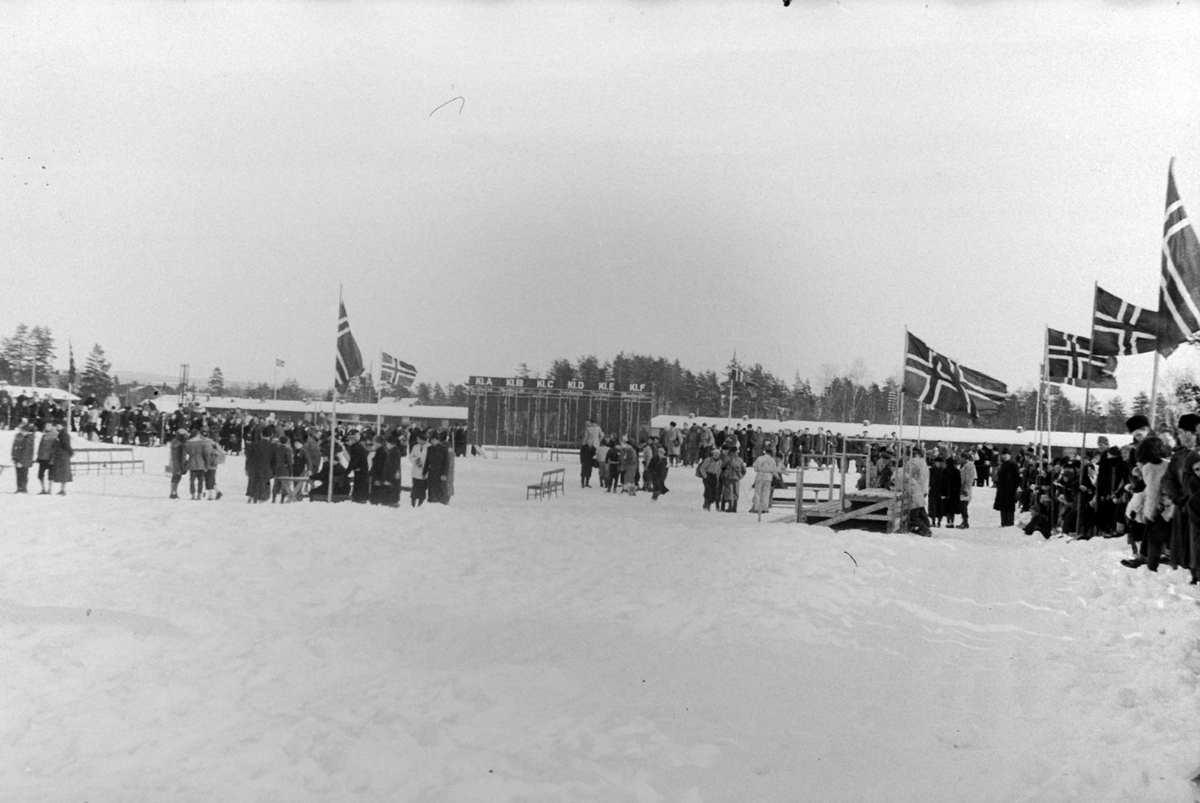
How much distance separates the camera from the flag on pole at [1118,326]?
14.4 meters

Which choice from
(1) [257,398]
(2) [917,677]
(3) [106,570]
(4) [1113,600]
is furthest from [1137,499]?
(1) [257,398]

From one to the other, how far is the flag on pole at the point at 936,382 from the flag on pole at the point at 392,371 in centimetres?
1252

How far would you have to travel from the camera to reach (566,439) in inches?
1471

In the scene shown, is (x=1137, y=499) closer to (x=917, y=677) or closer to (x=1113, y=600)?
(x=1113, y=600)

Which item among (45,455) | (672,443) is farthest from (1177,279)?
(672,443)

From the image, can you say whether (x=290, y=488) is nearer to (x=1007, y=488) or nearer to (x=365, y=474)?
(x=365, y=474)

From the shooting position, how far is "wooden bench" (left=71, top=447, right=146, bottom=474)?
64.9 ft

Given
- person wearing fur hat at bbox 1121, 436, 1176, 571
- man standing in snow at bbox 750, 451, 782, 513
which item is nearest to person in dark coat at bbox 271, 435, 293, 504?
man standing in snow at bbox 750, 451, 782, 513

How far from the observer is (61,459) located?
1603 cm

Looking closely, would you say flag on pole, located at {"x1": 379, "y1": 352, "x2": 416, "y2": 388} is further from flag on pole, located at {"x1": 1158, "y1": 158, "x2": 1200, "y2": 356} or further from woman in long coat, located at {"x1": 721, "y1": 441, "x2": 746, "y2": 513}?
flag on pole, located at {"x1": 1158, "y1": 158, "x2": 1200, "y2": 356}

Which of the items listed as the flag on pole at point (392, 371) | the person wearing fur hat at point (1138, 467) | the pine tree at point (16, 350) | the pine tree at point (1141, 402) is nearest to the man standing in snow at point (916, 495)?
the person wearing fur hat at point (1138, 467)

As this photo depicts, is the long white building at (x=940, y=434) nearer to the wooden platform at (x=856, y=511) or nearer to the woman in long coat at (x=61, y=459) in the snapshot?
the wooden platform at (x=856, y=511)

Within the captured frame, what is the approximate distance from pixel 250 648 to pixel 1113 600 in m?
8.47

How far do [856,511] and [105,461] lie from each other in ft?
52.5
